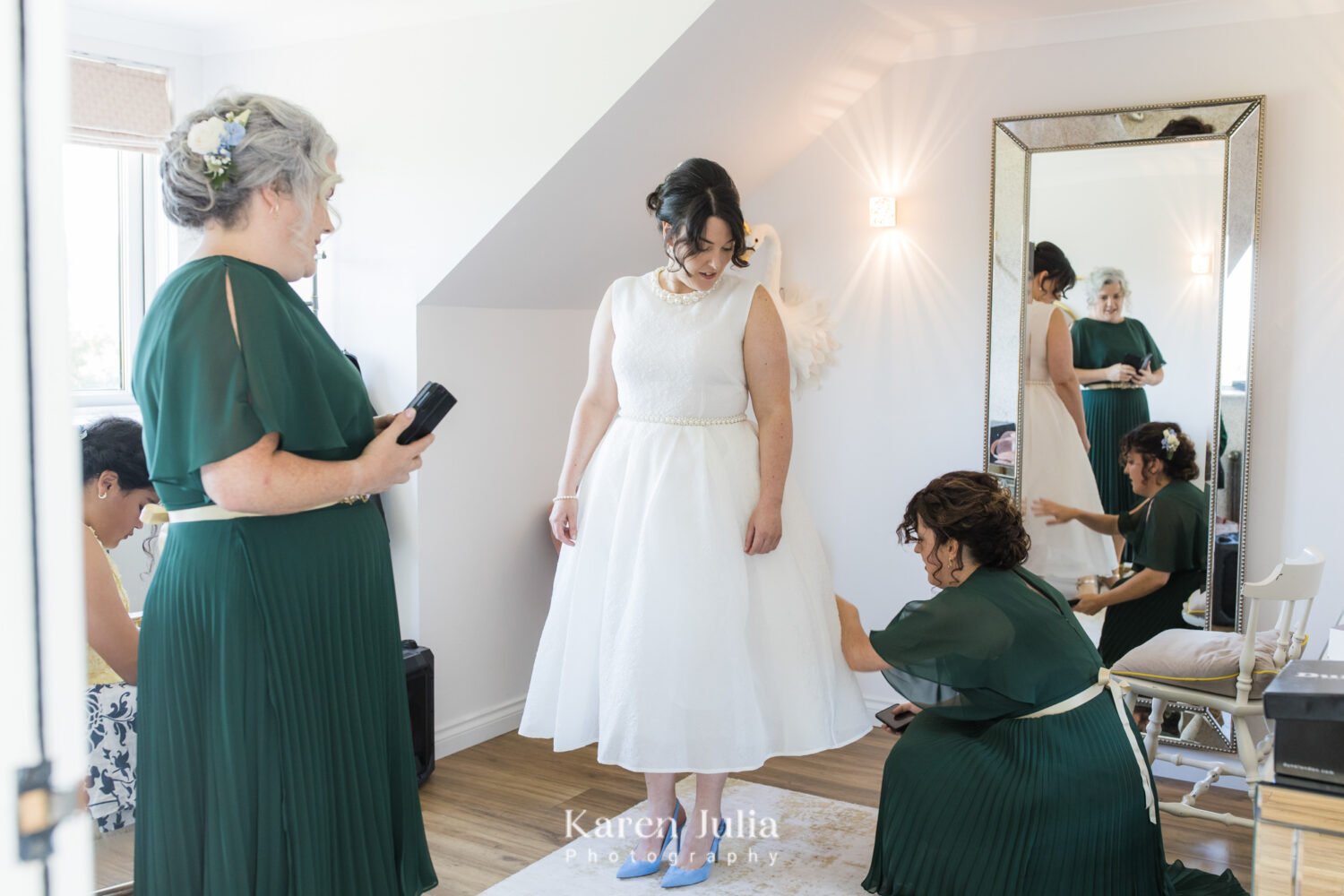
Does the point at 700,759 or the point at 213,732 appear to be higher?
the point at 213,732

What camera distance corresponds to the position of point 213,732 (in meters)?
1.64

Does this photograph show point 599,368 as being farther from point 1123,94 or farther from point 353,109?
point 1123,94

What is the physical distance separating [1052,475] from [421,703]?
6.97 ft

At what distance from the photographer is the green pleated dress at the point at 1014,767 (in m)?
2.35

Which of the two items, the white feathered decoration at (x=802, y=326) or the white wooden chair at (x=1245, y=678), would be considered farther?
the white feathered decoration at (x=802, y=326)

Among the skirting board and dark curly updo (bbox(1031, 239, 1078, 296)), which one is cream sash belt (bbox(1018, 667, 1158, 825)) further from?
the skirting board

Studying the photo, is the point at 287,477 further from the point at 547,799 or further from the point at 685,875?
the point at 547,799

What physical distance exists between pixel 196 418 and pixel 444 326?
7.01ft

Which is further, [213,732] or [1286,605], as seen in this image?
[1286,605]

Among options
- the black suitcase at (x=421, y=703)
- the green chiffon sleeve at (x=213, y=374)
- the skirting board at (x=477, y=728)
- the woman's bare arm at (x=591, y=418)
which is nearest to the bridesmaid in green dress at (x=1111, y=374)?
the woman's bare arm at (x=591, y=418)

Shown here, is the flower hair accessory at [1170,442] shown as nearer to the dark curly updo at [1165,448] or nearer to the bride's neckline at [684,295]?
the dark curly updo at [1165,448]

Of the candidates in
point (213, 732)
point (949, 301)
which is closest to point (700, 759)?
point (213, 732)

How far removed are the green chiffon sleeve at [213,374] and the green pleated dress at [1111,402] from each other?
2.76 m

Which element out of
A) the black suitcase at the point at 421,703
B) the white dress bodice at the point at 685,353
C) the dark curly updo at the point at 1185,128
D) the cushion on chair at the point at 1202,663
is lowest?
the black suitcase at the point at 421,703
